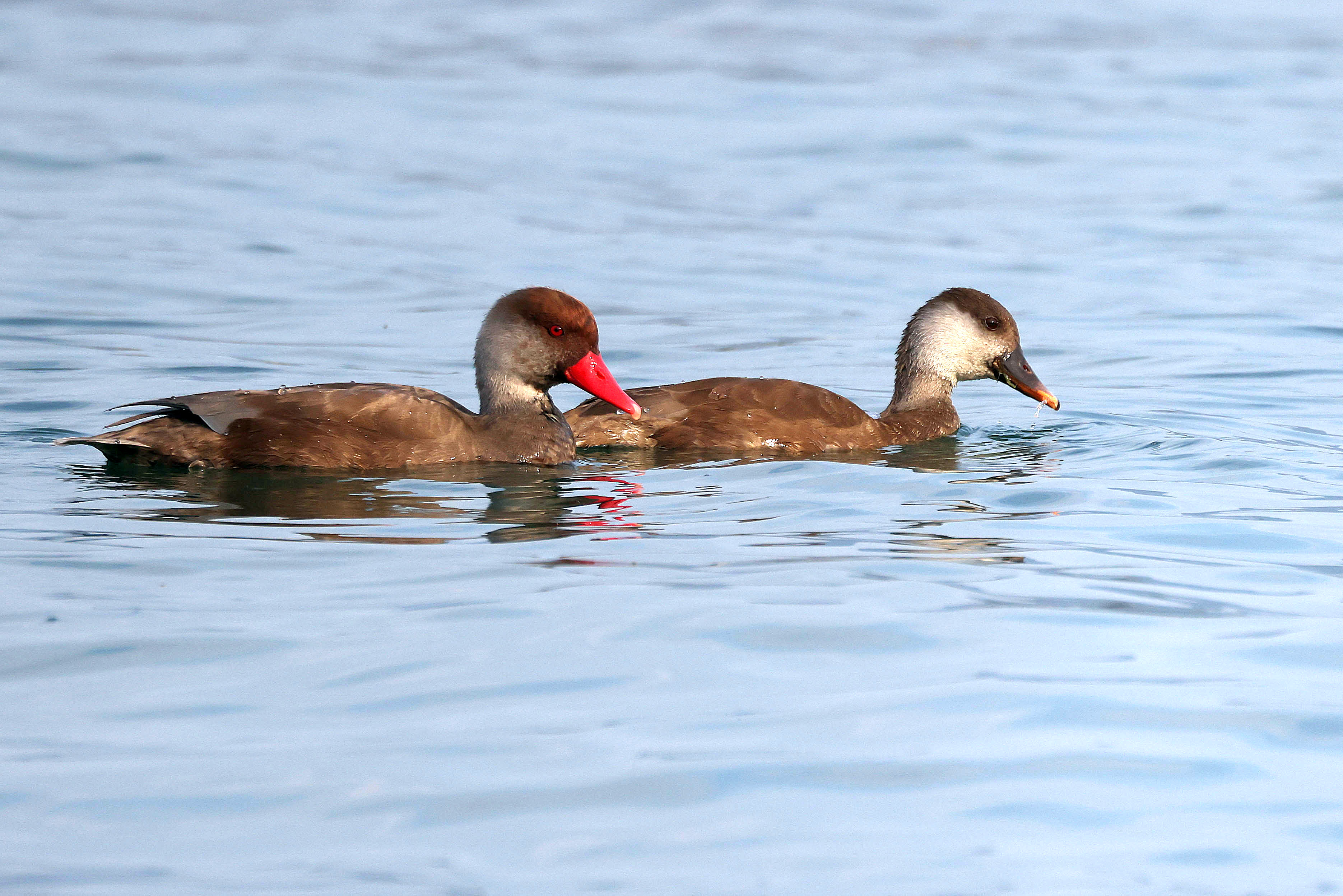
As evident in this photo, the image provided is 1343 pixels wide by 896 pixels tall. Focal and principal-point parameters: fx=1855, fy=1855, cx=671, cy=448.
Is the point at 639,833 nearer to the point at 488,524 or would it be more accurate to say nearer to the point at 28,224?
the point at 488,524

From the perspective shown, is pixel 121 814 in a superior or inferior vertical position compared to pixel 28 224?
inferior

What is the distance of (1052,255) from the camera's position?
1852 cm

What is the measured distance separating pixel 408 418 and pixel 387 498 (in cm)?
73

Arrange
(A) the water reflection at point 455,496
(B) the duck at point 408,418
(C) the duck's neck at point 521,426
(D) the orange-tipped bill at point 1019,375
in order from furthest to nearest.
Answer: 1. (D) the orange-tipped bill at point 1019,375
2. (C) the duck's neck at point 521,426
3. (B) the duck at point 408,418
4. (A) the water reflection at point 455,496

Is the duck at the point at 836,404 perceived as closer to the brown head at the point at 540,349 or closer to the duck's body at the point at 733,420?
the duck's body at the point at 733,420

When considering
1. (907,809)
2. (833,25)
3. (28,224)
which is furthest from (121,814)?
(833,25)

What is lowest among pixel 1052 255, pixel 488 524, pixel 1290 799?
pixel 1290 799

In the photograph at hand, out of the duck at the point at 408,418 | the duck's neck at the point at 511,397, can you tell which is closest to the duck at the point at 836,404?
the duck at the point at 408,418

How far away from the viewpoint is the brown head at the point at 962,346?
1123 centimetres

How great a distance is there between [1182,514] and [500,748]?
442cm

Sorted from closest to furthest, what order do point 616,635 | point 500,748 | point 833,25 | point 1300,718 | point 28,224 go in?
point 500,748 < point 1300,718 < point 616,635 < point 28,224 < point 833,25

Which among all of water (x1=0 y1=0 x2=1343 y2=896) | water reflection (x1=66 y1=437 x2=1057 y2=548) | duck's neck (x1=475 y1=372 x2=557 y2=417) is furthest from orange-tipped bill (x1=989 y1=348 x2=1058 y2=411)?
duck's neck (x1=475 y1=372 x2=557 y2=417)

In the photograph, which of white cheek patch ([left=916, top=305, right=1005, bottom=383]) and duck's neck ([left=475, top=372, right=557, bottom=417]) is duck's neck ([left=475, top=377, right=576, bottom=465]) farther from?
white cheek patch ([left=916, top=305, right=1005, bottom=383])

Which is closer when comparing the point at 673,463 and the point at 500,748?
the point at 500,748
